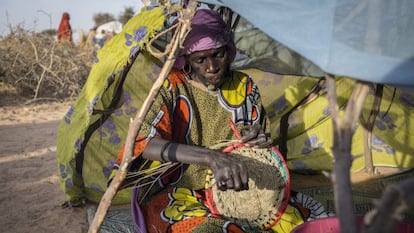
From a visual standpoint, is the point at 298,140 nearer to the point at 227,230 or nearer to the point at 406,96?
the point at 406,96

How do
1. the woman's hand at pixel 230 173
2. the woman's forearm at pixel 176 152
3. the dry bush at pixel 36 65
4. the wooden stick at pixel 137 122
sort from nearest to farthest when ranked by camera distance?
the wooden stick at pixel 137 122, the woman's hand at pixel 230 173, the woman's forearm at pixel 176 152, the dry bush at pixel 36 65

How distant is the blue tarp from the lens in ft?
4.73

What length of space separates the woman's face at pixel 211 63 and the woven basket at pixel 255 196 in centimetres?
43

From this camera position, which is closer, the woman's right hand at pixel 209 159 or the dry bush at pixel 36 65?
the woman's right hand at pixel 209 159

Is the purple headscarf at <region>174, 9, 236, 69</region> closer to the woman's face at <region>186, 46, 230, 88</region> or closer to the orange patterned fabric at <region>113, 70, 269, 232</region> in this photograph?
the woman's face at <region>186, 46, 230, 88</region>

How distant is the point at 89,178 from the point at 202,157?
1.58 m

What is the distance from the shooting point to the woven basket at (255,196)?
84.0 inches

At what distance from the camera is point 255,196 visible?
2141mm

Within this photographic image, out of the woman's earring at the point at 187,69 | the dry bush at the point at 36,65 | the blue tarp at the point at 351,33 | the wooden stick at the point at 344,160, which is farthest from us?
the dry bush at the point at 36,65

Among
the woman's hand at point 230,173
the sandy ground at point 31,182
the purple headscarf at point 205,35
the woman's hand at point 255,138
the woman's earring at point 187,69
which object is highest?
the purple headscarf at point 205,35

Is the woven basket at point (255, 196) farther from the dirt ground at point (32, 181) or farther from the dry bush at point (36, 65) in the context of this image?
the dry bush at point (36, 65)

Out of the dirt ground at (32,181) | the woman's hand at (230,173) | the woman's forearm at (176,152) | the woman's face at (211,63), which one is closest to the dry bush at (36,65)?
the dirt ground at (32,181)

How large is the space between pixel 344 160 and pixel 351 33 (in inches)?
20.8

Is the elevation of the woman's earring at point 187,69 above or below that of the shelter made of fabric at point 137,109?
above
